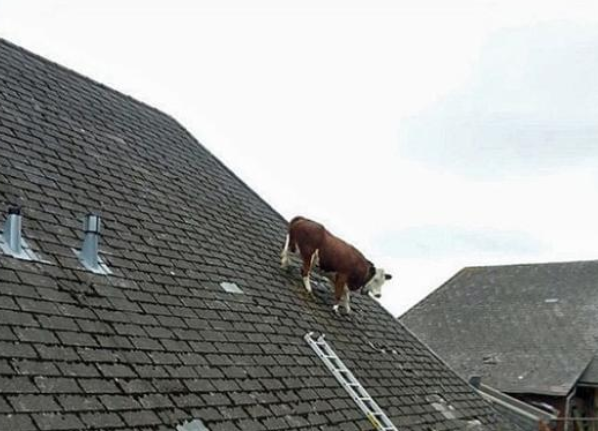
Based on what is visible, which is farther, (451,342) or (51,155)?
(451,342)

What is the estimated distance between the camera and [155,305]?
18.6ft

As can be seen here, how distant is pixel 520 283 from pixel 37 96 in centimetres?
2044

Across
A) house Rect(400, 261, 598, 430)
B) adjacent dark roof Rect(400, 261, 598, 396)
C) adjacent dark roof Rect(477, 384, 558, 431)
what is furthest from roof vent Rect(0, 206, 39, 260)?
adjacent dark roof Rect(400, 261, 598, 396)

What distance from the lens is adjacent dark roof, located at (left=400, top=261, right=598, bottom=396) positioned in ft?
66.6

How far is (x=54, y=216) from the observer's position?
575 cm

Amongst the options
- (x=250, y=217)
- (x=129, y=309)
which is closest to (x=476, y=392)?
(x=250, y=217)

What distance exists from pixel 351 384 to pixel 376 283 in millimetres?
Answer: 2405

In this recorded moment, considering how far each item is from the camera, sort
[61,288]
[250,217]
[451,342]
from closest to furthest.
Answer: [61,288], [250,217], [451,342]

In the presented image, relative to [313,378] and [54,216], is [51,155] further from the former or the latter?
[313,378]

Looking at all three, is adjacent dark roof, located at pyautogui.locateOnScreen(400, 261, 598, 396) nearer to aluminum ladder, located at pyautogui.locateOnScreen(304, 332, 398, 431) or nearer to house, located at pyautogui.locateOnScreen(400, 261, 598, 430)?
house, located at pyautogui.locateOnScreen(400, 261, 598, 430)

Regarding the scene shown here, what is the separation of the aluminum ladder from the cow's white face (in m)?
1.86

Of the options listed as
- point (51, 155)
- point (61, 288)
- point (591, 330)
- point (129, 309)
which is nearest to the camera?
point (61, 288)

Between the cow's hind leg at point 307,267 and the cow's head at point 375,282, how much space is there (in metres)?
1.02

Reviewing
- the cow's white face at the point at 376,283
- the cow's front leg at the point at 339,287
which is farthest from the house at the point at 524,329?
the cow's front leg at the point at 339,287
